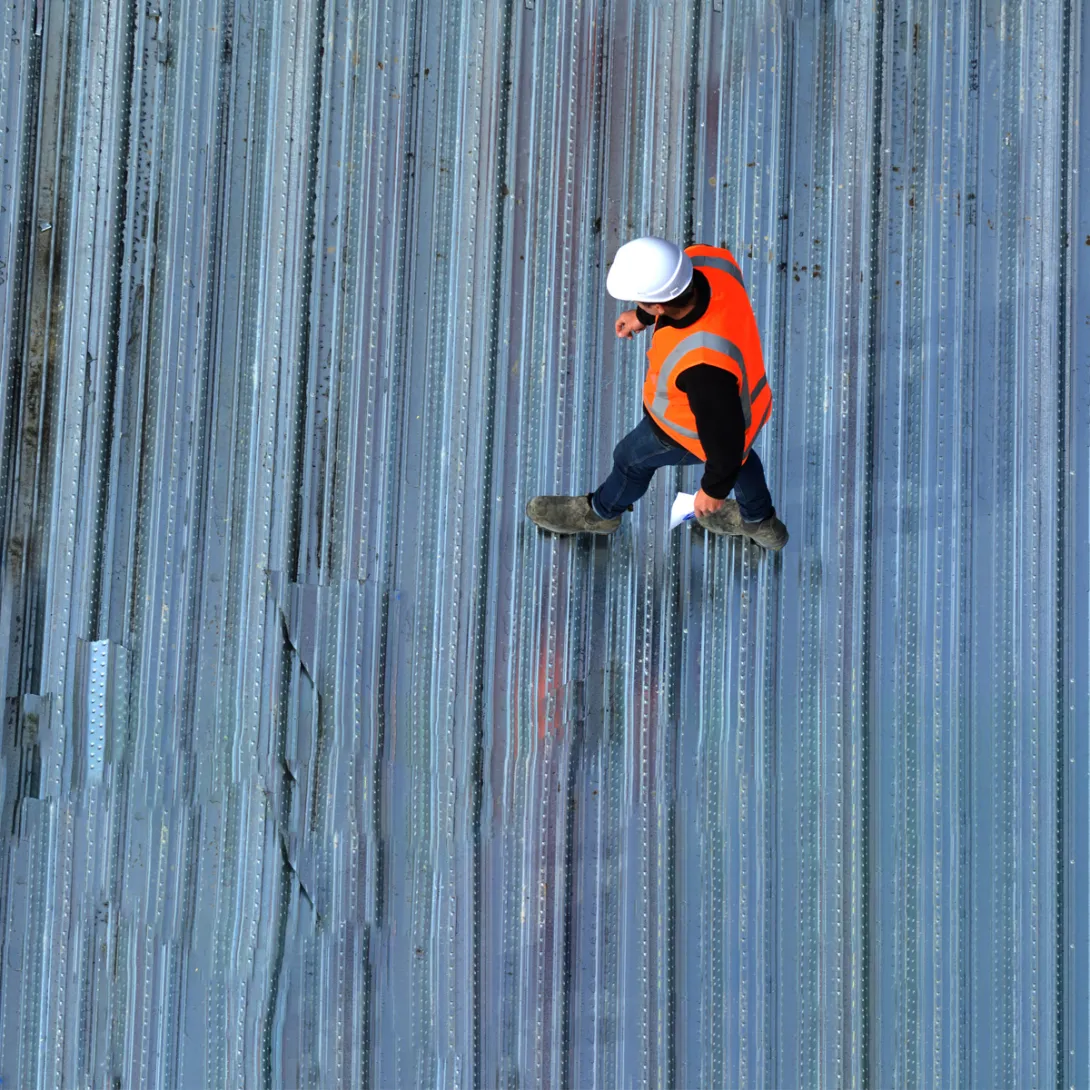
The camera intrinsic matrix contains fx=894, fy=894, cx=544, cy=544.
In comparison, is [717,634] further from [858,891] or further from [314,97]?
[314,97]

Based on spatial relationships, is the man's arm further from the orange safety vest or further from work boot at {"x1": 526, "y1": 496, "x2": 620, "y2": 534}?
work boot at {"x1": 526, "y1": 496, "x2": 620, "y2": 534}

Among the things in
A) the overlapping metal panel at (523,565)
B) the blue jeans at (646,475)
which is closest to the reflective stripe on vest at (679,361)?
the blue jeans at (646,475)

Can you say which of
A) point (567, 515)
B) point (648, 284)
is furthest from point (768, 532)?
point (648, 284)

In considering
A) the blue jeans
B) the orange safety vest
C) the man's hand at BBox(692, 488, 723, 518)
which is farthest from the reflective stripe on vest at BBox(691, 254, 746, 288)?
the man's hand at BBox(692, 488, 723, 518)

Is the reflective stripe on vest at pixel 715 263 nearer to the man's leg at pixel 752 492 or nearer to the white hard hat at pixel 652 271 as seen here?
the white hard hat at pixel 652 271

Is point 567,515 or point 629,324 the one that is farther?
point 567,515

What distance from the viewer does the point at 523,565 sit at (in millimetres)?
2455

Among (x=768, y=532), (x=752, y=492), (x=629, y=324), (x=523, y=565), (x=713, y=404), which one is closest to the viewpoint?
(x=713, y=404)

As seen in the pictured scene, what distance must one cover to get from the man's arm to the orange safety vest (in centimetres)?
2

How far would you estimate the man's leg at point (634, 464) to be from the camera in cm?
204

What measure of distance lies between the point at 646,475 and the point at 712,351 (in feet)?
1.84

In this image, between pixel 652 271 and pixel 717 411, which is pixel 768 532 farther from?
pixel 652 271

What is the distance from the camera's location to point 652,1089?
2369 mm

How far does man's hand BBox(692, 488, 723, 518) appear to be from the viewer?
1.99 meters
